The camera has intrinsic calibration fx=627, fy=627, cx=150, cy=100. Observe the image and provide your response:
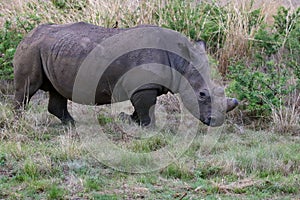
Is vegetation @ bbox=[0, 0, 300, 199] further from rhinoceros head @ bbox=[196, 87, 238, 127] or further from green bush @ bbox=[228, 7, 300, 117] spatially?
rhinoceros head @ bbox=[196, 87, 238, 127]

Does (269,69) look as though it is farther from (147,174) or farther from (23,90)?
(147,174)

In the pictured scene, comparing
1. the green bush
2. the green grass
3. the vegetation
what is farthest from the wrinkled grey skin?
the green bush

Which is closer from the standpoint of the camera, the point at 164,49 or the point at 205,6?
the point at 164,49

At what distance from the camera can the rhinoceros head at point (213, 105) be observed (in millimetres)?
7625

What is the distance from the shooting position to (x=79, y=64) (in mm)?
7629

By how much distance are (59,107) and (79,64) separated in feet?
3.05

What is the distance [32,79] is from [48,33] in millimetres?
625

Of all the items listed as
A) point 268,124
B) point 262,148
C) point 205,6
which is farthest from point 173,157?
point 205,6

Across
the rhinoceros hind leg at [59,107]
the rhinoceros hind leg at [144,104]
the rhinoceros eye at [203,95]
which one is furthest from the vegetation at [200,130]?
the rhinoceros eye at [203,95]

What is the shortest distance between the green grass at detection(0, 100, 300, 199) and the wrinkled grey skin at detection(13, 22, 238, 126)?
49 centimetres

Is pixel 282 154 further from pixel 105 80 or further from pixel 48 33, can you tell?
pixel 48 33

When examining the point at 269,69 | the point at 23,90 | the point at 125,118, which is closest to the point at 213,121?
the point at 125,118

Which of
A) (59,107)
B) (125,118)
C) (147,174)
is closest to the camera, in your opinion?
(147,174)

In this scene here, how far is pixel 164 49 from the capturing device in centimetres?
760
